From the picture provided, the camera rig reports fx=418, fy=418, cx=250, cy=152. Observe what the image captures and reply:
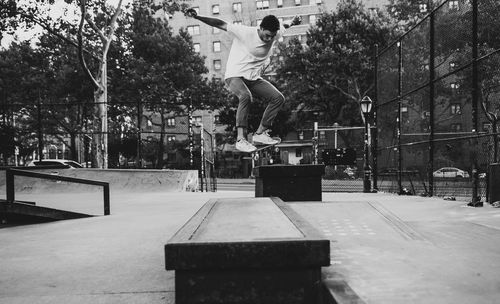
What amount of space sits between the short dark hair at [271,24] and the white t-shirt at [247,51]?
0.17 meters

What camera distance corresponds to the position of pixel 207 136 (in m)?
16.4

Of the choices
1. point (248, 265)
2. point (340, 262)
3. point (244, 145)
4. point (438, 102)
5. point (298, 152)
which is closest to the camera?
point (248, 265)

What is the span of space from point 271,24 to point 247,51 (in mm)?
528

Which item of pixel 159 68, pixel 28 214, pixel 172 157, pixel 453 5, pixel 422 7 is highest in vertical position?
pixel 422 7

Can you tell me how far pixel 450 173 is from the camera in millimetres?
11711

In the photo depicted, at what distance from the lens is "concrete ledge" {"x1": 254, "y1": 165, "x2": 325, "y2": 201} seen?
6297 millimetres

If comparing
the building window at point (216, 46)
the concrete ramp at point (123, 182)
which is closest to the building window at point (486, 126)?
the concrete ramp at point (123, 182)

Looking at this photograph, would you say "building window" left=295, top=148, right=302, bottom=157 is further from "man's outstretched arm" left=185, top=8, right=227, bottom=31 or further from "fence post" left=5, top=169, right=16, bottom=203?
"man's outstretched arm" left=185, top=8, right=227, bottom=31

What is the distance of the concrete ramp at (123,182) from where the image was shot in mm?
16094

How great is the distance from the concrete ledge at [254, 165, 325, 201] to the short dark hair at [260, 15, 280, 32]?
1985 millimetres

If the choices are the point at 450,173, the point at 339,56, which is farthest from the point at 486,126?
the point at 339,56

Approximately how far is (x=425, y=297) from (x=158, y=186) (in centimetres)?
1466

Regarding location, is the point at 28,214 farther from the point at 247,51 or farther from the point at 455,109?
the point at 455,109

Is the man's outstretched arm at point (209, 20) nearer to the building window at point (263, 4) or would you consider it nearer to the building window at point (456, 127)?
the building window at point (456, 127)
